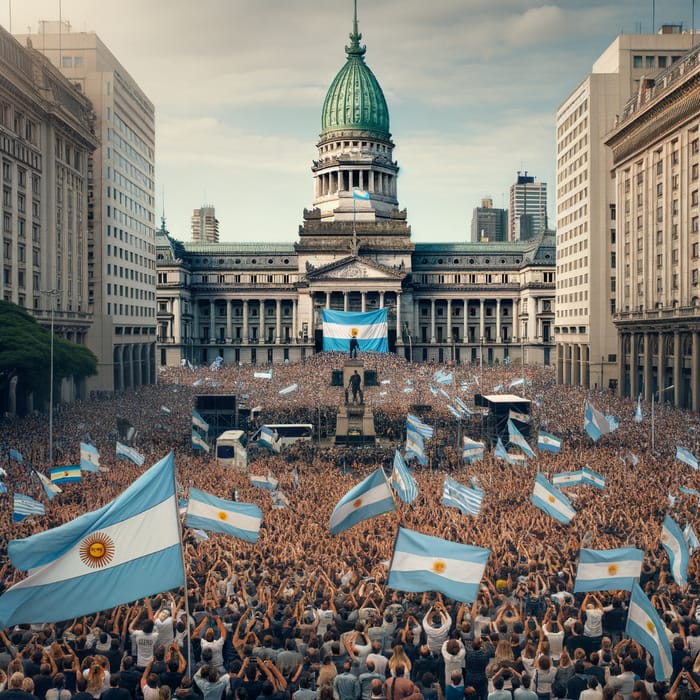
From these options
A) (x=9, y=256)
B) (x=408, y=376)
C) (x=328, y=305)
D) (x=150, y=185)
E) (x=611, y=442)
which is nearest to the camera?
(x=611, y=442)

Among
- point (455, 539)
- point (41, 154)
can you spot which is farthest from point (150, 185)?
point (455, 539)

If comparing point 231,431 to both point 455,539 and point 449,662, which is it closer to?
point 455,539

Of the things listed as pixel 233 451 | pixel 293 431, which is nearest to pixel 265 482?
pixel 233 451

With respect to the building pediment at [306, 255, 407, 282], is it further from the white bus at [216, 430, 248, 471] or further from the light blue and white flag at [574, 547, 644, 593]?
the light blue and white flag at [574, 547, 644, 593]

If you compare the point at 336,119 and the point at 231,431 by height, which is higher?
the point at 336,119

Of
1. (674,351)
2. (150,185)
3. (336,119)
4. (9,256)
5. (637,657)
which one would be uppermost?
(336,119)

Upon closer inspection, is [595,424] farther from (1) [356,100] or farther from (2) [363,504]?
(1) [356,100]
